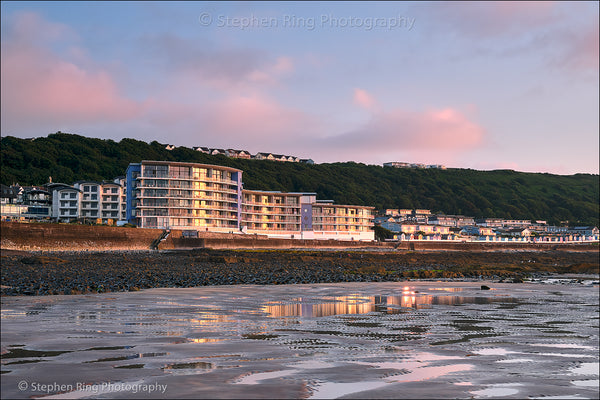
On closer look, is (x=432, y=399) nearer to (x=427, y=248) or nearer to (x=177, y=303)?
(x=177, y=303)

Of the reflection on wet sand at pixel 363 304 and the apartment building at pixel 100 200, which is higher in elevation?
the apartment building at pixel 100 200

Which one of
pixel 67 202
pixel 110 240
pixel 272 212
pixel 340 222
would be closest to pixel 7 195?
pixel 67 202

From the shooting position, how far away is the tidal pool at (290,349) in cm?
962

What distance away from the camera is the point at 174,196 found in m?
124

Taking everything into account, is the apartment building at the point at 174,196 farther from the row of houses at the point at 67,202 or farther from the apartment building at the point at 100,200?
the apartment building at the point at 100,200

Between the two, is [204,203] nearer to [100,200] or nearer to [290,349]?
[100,200]

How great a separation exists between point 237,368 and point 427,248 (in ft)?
465

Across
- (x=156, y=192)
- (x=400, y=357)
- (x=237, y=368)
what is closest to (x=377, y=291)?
(x=400, y=357)

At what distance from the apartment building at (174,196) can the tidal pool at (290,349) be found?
9889 cm

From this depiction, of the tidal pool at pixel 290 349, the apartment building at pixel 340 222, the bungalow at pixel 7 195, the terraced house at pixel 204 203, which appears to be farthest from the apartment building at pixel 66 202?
the tidal pool at pixel 290 349

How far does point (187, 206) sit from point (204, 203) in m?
4.65

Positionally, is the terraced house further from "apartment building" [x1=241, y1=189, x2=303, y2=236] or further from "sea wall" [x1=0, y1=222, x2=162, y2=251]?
"sea wall" [x1=0, y1=222, x2=162, y2=251]

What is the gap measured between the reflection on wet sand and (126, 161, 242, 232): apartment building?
97.3m

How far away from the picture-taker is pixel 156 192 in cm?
12262
